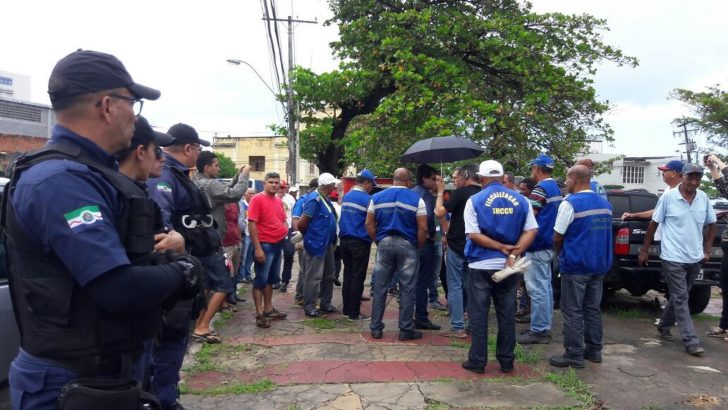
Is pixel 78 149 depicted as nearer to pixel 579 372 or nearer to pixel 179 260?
pixel 179 260

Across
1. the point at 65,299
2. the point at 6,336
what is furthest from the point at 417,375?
the point at 65,299

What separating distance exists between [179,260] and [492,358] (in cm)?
395

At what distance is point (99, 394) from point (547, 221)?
5.16 m

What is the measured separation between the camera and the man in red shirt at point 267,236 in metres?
6.43

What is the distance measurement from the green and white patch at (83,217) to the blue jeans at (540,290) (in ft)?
16.5

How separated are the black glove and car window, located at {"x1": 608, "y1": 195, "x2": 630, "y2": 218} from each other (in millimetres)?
7258

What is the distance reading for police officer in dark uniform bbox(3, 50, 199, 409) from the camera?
1.68 metres

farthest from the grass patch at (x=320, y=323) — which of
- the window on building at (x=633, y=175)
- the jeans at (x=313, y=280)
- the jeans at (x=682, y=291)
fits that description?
the window on building at (x=633, y=175)

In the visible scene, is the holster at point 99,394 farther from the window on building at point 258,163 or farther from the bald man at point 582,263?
the window on building at point 258,163

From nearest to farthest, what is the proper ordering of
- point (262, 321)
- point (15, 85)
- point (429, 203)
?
1. point (262, 321)
2. point (429, 203)
3. point (15, 85)

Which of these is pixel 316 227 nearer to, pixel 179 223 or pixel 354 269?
pixel 354 269

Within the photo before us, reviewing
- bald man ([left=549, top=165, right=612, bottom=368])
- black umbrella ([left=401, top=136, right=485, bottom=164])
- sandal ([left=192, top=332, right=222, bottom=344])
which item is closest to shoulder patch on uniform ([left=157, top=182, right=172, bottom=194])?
sandal ([left=192, top=332, right=222, bottom=344])

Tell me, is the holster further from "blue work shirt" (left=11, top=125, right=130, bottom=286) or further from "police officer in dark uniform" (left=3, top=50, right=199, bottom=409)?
"blue work shirt" (left=11, top=125, right=130, bottom=286)

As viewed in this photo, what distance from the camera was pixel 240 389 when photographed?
171 inches
